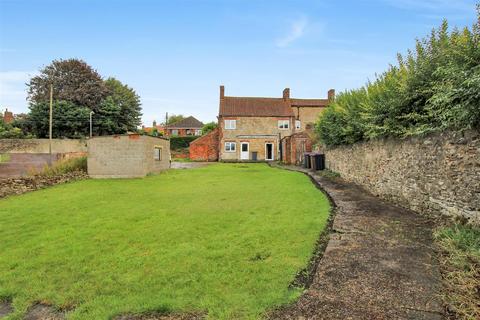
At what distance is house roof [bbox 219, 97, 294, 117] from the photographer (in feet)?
120

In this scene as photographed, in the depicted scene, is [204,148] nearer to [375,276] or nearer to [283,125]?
[283,125]

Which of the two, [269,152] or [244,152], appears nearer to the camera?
[244,152]

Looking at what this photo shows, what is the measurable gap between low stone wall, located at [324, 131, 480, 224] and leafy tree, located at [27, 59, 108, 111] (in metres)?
40.4

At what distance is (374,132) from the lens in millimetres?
9023

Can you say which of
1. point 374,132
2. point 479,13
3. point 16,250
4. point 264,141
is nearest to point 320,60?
point 374,132

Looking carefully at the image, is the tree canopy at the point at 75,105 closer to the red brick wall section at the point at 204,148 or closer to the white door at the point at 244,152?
the red brick wall section at the point at 204,148

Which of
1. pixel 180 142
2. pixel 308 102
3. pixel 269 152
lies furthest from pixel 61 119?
pixel 308 102

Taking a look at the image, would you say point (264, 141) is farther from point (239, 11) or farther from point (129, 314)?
point (129, 314)

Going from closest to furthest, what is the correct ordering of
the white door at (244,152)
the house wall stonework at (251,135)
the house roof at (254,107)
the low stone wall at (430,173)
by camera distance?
the low stone wall at (430,173) < the house wall stonework at (251,135) < the white door at (244,152) < the house roof at (254,107)

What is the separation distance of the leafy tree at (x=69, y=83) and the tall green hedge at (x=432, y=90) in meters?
39.7

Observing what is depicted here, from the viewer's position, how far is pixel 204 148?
3647 cm

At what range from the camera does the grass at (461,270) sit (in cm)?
269

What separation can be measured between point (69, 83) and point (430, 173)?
4667 cm

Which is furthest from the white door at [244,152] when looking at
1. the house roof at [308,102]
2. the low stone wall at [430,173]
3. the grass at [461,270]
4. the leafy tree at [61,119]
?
the grass at [461,270]
